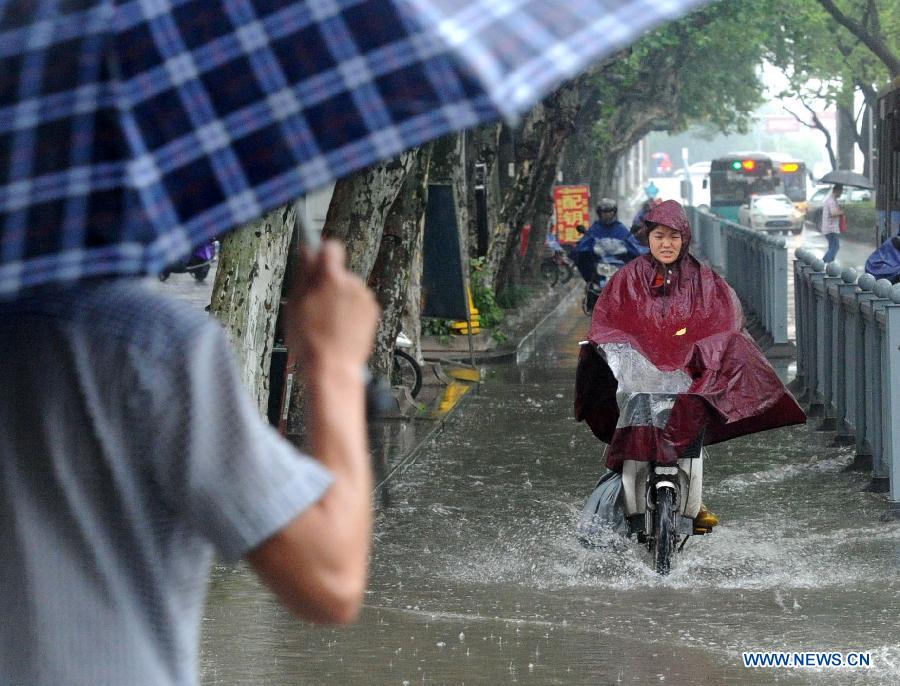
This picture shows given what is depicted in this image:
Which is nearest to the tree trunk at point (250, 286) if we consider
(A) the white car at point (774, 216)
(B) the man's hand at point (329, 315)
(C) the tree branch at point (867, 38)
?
(B) the man's hand at point (329, 315)

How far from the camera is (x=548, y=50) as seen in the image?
179cm

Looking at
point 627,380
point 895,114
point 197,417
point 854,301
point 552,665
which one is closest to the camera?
point 197,417

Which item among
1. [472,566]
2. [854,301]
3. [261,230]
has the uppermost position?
[261,230]

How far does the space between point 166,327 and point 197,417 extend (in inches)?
4.4

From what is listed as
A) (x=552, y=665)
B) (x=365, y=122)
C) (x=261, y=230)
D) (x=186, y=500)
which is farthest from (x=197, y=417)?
(x=261, y=230)

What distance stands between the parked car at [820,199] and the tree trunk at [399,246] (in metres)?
44.5

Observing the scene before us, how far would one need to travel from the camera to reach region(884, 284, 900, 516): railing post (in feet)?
27.3

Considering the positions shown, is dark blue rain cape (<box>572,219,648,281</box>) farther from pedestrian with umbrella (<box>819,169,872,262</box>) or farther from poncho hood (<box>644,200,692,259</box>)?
pedestrian with umbrella (<box>819,169,872,262</box>)

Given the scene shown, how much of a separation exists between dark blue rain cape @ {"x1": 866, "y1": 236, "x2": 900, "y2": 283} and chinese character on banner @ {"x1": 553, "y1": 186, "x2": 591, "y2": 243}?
59.9ft

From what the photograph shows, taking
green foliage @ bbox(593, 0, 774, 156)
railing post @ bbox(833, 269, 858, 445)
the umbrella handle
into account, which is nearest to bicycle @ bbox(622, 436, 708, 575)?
railing post @ bbox(833, 269, 858, 445)

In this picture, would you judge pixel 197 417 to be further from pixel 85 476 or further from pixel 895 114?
pixel 895 114

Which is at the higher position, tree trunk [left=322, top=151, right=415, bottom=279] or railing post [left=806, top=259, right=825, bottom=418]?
tree trunk [left=322, top=151, right=415, bottom=279]

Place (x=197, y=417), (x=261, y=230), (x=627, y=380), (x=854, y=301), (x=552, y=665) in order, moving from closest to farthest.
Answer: (x=197, y=417)
(x=552, y=665)
(x=627, y=380)
(x=261, y=230)
(x=854, y=301)

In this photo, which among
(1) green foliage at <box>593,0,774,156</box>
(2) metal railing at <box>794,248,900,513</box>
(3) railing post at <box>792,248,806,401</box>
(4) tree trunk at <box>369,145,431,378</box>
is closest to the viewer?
(2) metal railing at <box>794,248,900,513</box>
